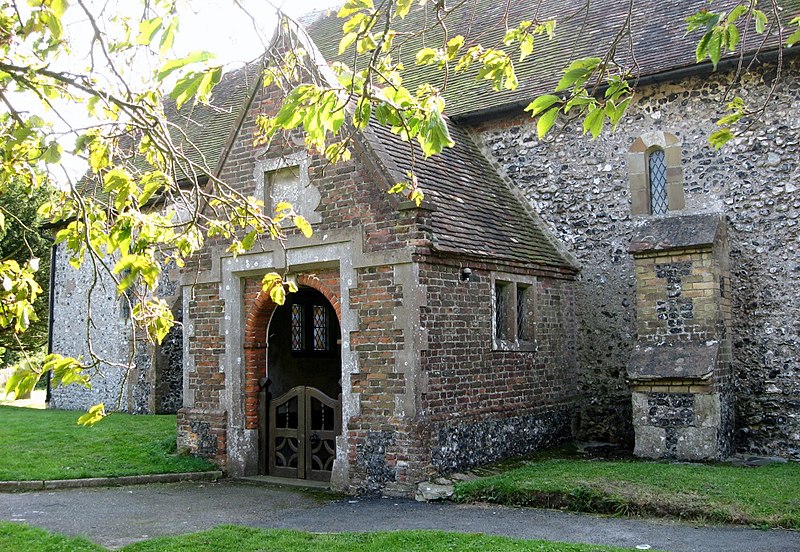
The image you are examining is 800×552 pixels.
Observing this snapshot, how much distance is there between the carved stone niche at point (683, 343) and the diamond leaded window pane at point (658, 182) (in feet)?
3.07

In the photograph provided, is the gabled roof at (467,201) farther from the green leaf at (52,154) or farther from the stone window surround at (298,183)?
the green leaf at (52,154)

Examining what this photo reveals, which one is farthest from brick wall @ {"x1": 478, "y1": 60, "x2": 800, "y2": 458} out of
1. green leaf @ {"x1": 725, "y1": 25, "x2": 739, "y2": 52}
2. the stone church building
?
green leaf @ {"x1": 725, "y1": 25, "x2": 739, "y2": 52}

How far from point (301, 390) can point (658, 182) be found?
671 centimetres

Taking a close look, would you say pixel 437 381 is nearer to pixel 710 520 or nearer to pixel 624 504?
pixel 624 504

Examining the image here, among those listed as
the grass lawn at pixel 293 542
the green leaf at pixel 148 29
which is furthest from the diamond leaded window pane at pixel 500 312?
the green leaf at pixel 148 29

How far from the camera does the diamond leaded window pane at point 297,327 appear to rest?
1441 centimetres

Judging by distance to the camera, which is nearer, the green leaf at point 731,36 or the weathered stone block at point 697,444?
the green leaf at point 731,36

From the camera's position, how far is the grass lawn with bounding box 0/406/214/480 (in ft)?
→ 37.2

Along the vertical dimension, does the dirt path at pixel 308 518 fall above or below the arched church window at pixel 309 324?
below

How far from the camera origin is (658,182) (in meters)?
13.0

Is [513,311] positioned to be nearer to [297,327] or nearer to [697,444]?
[697,444]

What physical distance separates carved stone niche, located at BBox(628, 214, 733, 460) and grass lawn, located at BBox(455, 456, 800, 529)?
2.15 feet

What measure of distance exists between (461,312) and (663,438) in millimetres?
3344

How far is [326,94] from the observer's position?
14.4 ft
